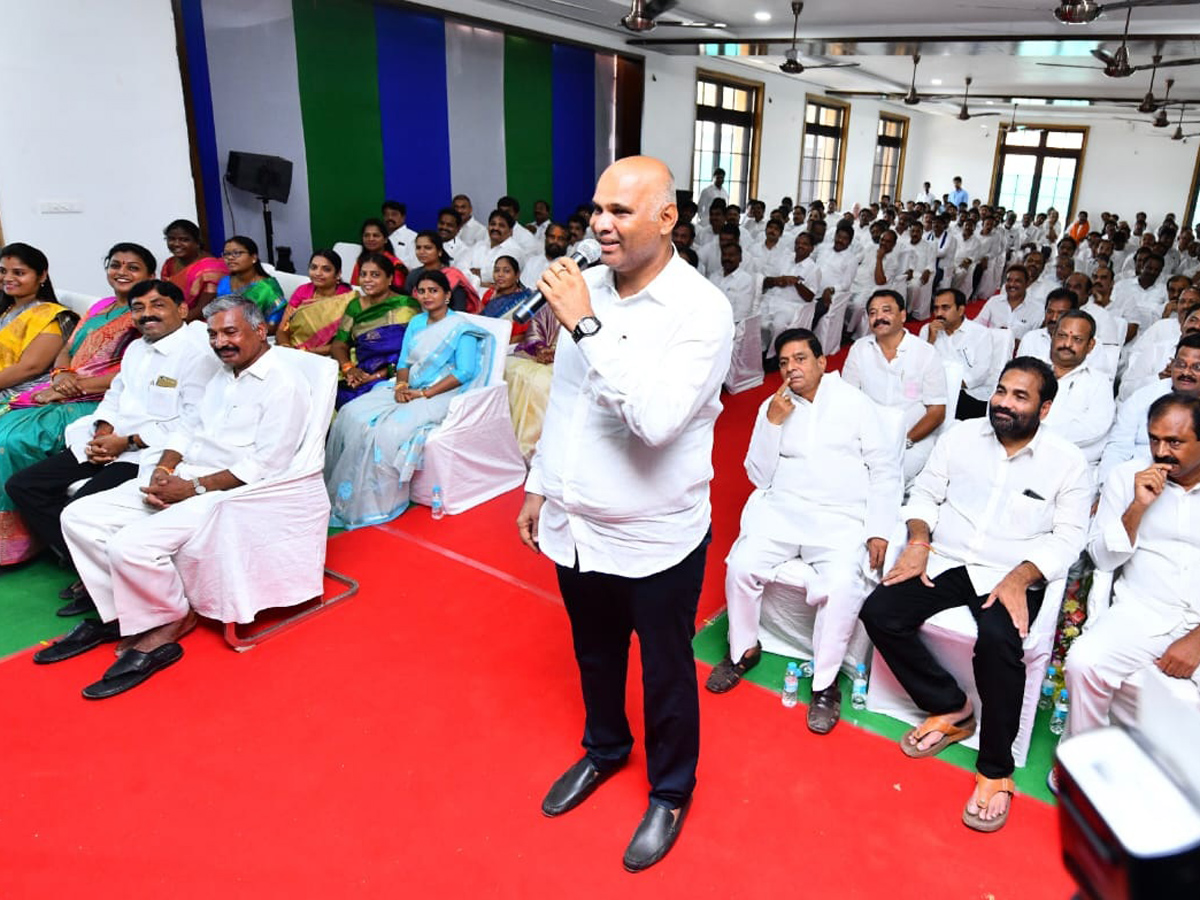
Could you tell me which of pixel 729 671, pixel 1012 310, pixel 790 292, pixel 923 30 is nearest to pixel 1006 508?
pixel 729 671

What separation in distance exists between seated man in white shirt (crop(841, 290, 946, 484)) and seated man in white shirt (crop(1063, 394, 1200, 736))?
118 cm

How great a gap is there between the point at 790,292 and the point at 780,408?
477 centimetres

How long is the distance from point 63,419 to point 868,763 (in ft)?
10.5

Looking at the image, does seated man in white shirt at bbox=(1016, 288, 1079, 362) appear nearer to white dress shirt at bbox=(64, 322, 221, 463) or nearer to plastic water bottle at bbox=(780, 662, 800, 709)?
plastic water bottle at bbox=(780, 662, 800, 709)

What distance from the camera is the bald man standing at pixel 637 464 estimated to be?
1385 mm

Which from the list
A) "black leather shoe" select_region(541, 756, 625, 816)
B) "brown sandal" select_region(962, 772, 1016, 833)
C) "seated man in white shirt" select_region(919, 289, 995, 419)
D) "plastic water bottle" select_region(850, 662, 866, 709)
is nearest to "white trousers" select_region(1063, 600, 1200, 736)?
"brown sandal" select_region(962, 772, 1016, 833)

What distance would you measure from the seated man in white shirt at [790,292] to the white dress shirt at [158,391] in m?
4.58

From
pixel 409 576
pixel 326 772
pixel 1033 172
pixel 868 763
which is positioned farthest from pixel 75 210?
pixel 1033 172

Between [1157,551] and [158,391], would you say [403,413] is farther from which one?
[1157,551]

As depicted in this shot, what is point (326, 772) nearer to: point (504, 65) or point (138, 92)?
point (138, 92)

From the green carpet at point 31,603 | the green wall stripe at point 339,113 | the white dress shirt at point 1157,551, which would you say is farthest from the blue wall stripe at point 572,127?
the white dress shirt at point 1157,551

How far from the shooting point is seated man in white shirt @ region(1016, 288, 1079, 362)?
397cm

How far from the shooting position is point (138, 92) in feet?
16.6

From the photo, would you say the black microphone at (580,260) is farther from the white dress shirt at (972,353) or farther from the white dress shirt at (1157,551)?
the white dress shirt at (972,353)
